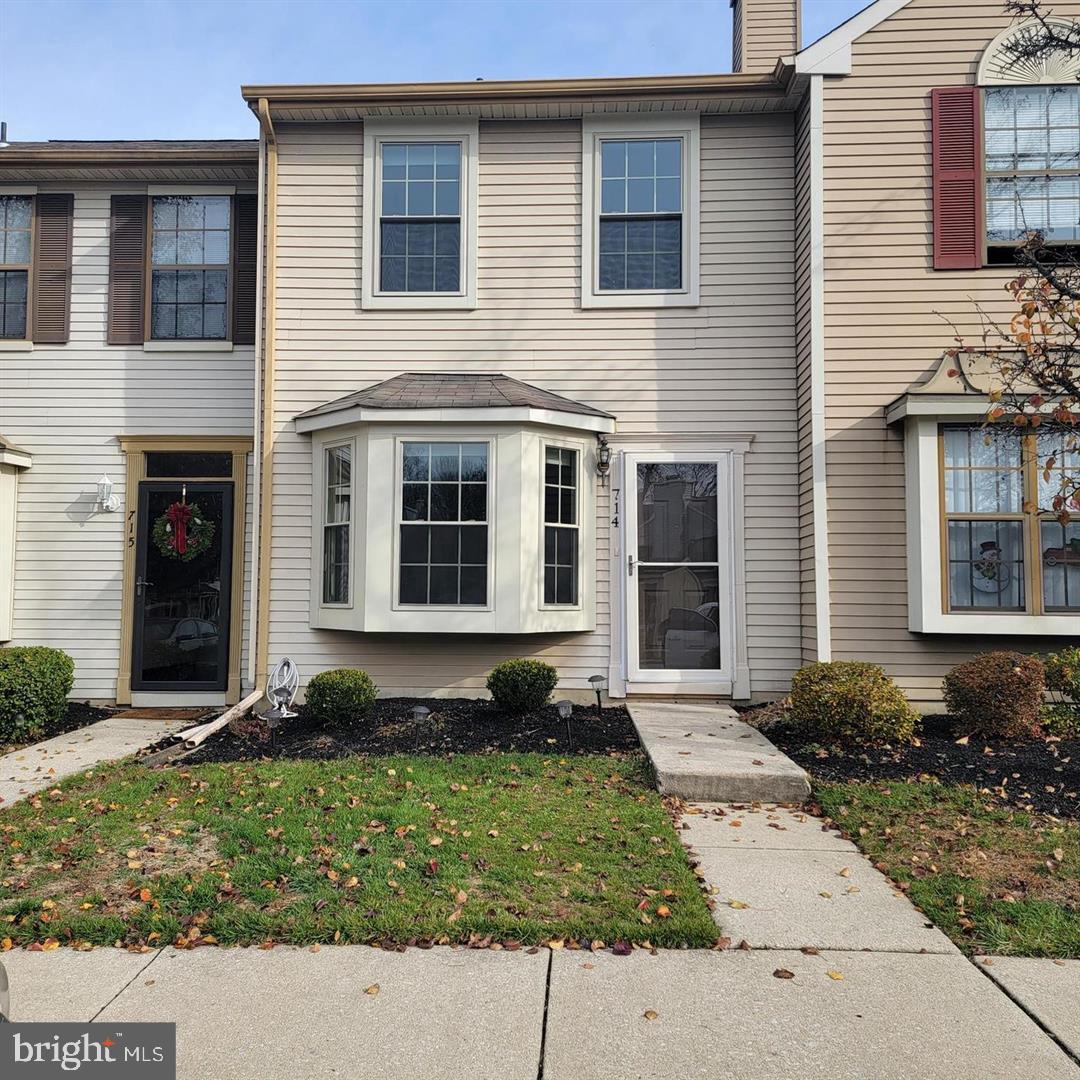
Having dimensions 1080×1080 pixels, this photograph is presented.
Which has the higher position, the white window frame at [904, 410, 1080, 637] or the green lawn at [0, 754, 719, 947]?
the white window frame at [904, 410, 1080, 637]

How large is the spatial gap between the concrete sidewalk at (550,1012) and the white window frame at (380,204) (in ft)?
20.6

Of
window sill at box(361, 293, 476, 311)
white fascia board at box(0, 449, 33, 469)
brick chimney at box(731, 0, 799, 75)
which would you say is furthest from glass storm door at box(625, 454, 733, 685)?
white fascia board at box(0, 449, 33, 469)

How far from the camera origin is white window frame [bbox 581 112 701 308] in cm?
794

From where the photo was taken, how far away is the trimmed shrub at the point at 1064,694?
6.12 m

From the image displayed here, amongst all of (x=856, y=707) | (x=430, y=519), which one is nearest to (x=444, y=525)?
(x=430, y=519)

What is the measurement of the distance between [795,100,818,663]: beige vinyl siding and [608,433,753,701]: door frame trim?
0.52 m

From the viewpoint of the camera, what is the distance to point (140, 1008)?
276cm

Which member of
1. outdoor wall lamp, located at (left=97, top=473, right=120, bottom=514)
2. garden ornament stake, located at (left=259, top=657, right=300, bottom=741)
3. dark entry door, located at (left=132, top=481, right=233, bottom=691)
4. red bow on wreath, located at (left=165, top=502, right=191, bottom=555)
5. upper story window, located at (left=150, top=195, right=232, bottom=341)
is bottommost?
garden ornament stake, located at (left=259, top=657, right=300, bottom=741)

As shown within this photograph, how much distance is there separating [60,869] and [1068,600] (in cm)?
741

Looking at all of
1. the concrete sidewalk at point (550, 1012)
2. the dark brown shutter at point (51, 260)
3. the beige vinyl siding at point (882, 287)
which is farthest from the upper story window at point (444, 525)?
the concrete sidewalk at point (550, 1012)

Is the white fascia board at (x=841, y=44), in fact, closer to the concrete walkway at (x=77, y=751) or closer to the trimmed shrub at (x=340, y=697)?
the trimmed shrub at (x=340, y=697)

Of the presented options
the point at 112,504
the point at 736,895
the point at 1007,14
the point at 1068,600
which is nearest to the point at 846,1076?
the point at 736,895

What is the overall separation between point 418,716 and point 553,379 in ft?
11.2

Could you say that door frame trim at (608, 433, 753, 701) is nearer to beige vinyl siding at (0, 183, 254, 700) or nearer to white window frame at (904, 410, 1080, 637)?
white window frame at (904, 410, 1080, 637)
